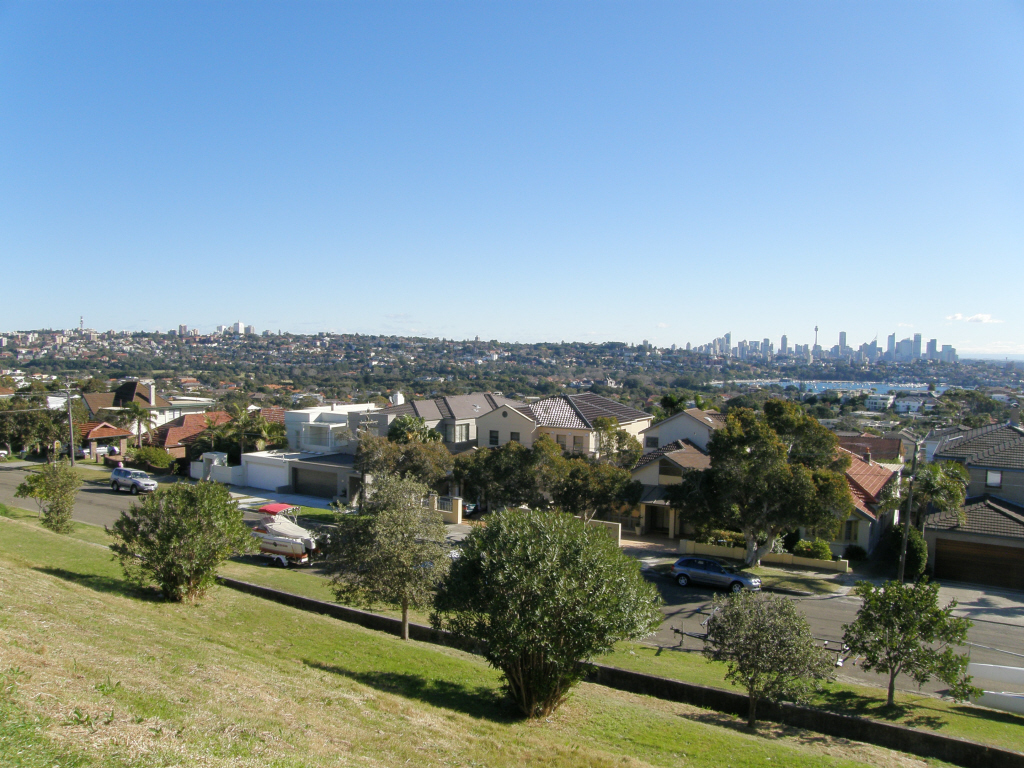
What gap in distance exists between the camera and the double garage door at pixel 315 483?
4744 centimetres

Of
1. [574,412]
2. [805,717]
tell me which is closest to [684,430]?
[574,412]

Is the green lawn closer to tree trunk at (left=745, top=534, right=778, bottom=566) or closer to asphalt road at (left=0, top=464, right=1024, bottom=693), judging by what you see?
asphalt road at (left=0, top=464, right=1024, bottom=693)

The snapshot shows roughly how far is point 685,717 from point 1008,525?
82.2 feet

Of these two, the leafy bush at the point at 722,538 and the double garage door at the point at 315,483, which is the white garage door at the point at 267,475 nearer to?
the double garage door at the point at 315,483

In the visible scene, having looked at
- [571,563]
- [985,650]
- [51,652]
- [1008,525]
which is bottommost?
[985,650]

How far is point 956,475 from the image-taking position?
30.8 metres

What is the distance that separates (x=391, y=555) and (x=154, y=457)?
47028 millimetres

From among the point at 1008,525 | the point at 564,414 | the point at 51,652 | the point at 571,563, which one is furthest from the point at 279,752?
the point at 564,414

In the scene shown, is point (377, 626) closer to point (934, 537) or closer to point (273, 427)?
point (934, 537)

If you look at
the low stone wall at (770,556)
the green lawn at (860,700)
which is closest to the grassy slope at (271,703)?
the green lawn at (860,700)

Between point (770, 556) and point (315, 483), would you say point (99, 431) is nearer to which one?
point (315, 483)

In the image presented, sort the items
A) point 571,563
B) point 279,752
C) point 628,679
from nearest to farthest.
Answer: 1. point 279,752
2. point 571,563
3. point 628,679

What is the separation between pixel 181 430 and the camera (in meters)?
63.7

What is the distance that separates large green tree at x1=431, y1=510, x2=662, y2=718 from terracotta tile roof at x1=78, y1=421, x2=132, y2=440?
64.4m
